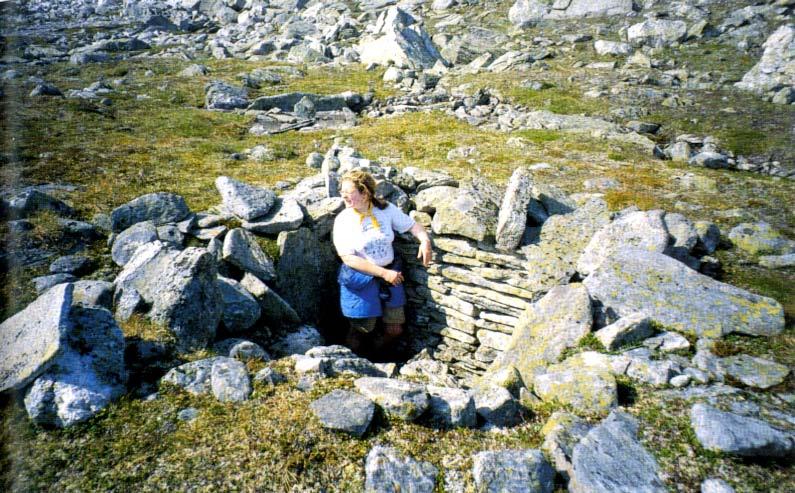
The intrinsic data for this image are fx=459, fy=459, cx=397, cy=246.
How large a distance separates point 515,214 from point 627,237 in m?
1.95

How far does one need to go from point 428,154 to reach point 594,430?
446 inches

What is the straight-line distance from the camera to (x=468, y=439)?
16.5ft

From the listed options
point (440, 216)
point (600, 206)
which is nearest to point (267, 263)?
point (440, 216)

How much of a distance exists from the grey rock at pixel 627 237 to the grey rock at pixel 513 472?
170 inches

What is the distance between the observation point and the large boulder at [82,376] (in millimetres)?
4711

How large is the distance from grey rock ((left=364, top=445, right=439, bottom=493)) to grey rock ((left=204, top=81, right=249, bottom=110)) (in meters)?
21.1

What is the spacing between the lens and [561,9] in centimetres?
3525

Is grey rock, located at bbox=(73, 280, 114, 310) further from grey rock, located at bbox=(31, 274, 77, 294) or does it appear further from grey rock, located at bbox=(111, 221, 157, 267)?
grey rock, located at bbox=(111, 221, 157, 267)

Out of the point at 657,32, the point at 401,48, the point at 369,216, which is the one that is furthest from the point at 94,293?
the point at 657,32

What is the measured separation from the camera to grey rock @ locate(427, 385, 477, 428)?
523cm

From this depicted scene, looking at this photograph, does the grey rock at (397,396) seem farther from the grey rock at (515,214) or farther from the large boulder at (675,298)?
the grey rock at (515,214)

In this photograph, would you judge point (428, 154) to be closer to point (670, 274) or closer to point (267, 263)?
point (267, 263)

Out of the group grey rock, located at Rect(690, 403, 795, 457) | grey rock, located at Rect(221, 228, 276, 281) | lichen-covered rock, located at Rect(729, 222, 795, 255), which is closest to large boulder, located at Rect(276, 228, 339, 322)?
grey rock, located at Rect(221, 228, 276, 281)

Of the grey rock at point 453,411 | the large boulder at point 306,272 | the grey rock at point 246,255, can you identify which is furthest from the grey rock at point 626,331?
the grey rock at point 246,255
